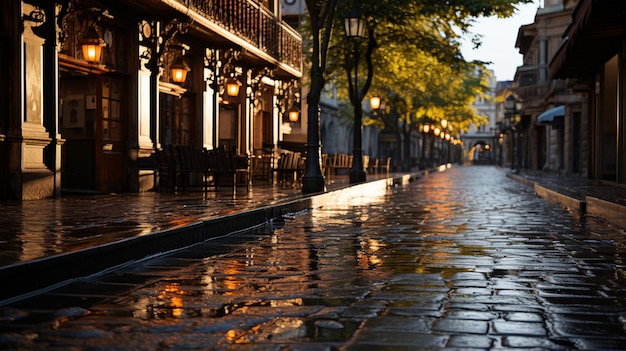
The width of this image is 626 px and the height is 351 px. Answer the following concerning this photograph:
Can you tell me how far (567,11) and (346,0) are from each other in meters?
27.5

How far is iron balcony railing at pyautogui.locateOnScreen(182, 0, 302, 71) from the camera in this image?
1970 centimetres

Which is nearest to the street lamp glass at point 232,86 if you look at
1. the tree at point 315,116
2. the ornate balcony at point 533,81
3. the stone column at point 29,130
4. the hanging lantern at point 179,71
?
the hanging lantern at point 179,71

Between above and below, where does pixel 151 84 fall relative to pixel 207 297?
above

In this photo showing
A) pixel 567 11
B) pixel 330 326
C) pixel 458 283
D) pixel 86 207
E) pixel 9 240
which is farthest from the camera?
pixel 567 11

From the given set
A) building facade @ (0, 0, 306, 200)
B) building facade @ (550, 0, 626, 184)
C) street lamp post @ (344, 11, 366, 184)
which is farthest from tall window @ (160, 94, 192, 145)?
building facade @ (550, 0, 626, 184)

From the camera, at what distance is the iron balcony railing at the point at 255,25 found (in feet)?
64.6

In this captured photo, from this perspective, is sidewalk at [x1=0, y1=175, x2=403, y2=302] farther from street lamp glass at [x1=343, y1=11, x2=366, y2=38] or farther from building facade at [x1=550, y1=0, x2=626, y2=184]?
street lamp glass at [x1=343, y1=11, x2=366, y2=38]

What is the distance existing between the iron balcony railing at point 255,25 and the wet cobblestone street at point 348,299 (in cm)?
1074

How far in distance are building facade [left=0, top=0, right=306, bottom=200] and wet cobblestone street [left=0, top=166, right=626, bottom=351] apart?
575 centimetres

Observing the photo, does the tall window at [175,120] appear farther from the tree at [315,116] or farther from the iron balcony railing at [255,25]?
the tree at [315,116]

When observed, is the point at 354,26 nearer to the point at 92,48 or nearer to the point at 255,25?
the point at 255,25

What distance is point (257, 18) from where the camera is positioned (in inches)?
942

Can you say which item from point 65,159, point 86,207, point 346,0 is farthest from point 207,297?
point 346,0

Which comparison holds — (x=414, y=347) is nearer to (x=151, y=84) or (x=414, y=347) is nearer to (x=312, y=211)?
(x=312, y=211)
